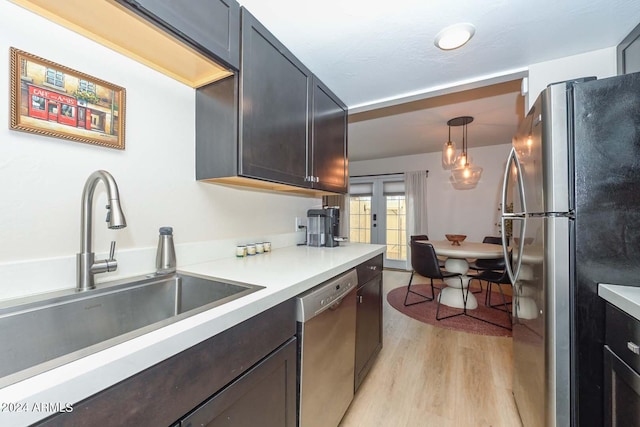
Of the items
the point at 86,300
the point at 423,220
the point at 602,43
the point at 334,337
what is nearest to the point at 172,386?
the point at 86,300

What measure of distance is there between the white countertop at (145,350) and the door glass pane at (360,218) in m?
4.39

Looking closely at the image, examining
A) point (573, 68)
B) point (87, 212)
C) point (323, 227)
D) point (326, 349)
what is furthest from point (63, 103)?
point (573, 68)

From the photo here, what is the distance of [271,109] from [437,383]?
2.06 metres

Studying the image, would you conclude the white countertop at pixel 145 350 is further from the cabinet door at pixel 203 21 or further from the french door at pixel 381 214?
the french door at pixel 381 214

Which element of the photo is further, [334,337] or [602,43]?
[602,43]

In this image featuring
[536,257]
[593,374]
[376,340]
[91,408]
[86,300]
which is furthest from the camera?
[376,340]

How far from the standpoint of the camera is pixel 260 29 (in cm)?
126

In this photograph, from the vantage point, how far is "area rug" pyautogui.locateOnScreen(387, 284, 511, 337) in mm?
2525

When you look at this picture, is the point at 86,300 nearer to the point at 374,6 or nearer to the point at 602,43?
the point at 374,6

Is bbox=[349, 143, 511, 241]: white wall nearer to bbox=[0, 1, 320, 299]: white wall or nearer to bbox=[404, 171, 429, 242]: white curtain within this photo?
bbox=[404, 171, 429, 242]: white curtain

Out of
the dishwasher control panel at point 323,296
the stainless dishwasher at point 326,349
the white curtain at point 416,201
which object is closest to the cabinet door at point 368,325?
the stainless dishwasher at point 326,349

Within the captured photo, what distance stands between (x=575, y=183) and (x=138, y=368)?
1538 mm

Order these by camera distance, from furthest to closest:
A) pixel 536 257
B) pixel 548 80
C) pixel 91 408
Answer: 1. pixel 548 80
2. pixel 536 257
3. pixel 91 408

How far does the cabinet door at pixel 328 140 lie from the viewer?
1.75 metres
